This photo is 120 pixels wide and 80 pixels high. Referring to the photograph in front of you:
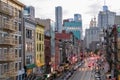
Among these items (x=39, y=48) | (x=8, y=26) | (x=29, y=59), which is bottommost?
(x=29, y=59)

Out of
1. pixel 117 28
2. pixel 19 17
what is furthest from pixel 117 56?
pixel 19 17

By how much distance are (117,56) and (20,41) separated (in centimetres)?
2513

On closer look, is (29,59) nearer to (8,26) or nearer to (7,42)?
Answer: (7,42)

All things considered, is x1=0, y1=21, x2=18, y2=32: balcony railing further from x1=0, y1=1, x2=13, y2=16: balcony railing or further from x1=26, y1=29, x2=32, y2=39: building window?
x1=26, y1=29, x2=32, y2=39: building window

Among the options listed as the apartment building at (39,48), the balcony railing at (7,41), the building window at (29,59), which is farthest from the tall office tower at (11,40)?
the apartment building at (39,48)

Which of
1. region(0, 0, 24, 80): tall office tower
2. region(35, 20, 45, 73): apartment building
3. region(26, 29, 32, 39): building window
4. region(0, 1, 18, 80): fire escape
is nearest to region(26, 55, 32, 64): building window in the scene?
region(26, 29, 32, 39): building window

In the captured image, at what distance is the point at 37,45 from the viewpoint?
97312 millimetres

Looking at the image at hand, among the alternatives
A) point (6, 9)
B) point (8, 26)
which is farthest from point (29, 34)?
point (8, 26)

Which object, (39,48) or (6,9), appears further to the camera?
(39,48)

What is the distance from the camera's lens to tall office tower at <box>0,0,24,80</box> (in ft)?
214

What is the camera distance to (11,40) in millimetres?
69812

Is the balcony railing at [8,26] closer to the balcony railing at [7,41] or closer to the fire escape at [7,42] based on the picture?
the fire escape at [7,42]

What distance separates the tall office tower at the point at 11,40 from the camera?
65250 millimetres

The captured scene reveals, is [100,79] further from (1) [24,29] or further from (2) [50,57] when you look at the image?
(1) [24,29]
